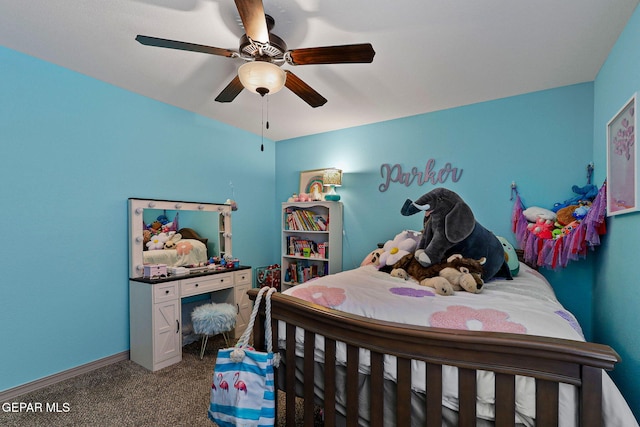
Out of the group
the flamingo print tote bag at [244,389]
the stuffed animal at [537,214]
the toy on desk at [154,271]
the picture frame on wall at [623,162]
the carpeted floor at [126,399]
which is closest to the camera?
the flamingo print tote bag at [244,389]

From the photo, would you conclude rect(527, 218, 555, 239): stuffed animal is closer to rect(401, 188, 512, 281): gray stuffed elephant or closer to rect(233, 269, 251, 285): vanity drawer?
rect(401, 188, 512, 281): gray stuffed elephant

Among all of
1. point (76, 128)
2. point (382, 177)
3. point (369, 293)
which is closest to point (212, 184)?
point (76, 128)

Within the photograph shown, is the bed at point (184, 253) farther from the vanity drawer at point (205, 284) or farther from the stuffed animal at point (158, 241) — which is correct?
the vanity drawer at point (205, 284)

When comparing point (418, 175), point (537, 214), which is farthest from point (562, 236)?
point (418, 175)

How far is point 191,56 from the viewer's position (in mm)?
1967

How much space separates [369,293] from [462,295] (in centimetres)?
50

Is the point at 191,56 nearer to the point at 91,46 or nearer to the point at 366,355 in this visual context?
the point at 91,46

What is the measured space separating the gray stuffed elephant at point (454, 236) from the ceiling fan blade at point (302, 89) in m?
1.00

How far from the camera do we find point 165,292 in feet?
7.95

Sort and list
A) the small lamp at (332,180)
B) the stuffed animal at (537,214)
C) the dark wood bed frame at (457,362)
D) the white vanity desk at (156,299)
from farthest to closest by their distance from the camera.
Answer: the small lamp at (332,180)
the white vanity desk at (156,299)
the stuffed animal at (537,214)
the dark wood bed frame at (457,362)

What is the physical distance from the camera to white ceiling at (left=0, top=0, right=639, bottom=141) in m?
1.52

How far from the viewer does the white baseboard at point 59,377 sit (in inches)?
75.7

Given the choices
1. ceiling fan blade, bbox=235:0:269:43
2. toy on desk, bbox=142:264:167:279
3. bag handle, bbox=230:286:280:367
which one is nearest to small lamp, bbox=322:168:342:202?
toy on desk, bbox=142:264:167:279

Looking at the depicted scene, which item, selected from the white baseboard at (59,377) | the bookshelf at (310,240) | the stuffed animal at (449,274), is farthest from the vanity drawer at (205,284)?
the stuffed animal at (449,274)
